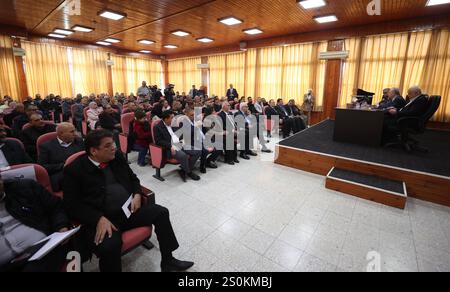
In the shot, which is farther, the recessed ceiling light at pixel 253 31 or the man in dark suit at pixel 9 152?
the recessed ceiling light at pixel 253 31

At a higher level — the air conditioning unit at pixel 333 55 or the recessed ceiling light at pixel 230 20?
the recessed ceiling light at pixel 230 20

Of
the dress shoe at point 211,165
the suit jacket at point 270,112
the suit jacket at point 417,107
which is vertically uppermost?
the suit jacket at point 417,107

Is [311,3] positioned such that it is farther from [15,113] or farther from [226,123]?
[15,113]

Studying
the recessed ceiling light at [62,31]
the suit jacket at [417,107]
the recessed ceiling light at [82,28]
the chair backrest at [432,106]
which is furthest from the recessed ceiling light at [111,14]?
the chair backrest at [432,106]

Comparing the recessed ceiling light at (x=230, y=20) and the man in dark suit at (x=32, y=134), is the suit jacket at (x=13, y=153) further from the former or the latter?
the recessed ceiling light at (x=230, y=20)

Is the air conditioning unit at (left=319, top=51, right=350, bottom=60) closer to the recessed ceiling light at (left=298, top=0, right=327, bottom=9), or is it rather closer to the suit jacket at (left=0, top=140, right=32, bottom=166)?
the recessed ceiling light at (left=298, top=0, right=327, bottom=9)

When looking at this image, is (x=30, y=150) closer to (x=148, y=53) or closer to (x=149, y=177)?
(x=149, y=177)

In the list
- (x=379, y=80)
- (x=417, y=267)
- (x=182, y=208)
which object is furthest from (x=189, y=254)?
(x=379, y=80)

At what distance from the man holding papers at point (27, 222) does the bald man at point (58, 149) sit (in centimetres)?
90

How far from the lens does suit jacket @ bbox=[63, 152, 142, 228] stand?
1.62 metres

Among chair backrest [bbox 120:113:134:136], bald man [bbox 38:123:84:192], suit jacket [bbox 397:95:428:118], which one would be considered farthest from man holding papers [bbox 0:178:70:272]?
suit jacket [bbox 397:95:428:118]

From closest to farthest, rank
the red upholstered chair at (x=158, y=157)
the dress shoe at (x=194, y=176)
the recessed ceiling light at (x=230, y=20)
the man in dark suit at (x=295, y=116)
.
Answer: the red upholstered chair at (x=158, y=157)
the dress shoe at (x=194, y=176)
the recessed ceiling light at (x=230, y=20)
the man in dark suit at (x=295, y=116)

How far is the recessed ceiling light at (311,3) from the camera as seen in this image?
5055 millimetres

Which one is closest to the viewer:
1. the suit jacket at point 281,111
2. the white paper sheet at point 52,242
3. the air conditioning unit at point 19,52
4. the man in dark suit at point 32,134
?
the white paper sheet at point 52,242
